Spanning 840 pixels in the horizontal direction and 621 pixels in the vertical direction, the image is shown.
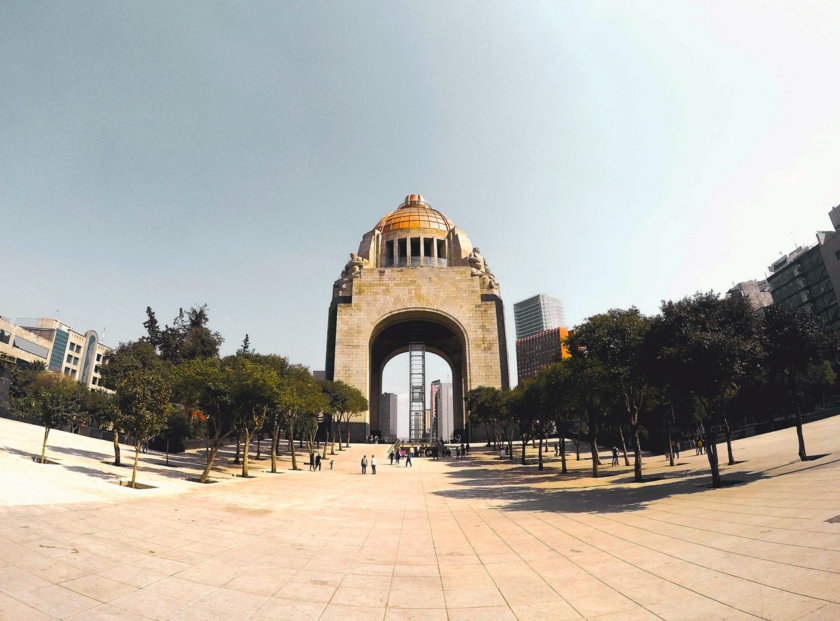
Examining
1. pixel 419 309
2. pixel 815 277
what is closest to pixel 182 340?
pixel 419 309

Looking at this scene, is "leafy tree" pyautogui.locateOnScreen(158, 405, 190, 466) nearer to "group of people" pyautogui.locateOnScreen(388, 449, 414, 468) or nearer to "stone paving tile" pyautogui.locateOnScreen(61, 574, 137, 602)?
"group of people" pyautogui.locateOnScreen(388, 449, 414, 468)

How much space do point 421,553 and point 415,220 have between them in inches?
2609

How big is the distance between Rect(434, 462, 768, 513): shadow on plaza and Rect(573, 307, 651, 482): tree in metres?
2.04

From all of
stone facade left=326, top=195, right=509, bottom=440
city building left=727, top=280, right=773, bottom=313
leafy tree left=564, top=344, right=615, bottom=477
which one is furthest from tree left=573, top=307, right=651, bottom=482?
city building left=727, top=280, right=773, bottom=313

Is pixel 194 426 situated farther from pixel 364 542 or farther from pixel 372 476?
pixel 364 542

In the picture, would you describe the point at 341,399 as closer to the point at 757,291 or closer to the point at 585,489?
the point at 585,489

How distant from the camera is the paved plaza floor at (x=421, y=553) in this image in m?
5.46

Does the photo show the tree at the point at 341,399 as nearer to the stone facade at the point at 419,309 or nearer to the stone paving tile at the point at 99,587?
the stone facade at the point at 419,309

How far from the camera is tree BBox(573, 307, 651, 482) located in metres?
19.8

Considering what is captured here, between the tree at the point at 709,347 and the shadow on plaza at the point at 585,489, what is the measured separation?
1549 mm

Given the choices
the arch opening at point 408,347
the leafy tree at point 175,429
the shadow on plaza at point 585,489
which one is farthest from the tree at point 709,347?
the arch opening at point 408,347

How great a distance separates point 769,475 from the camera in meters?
15.5

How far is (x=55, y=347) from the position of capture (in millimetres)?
82500

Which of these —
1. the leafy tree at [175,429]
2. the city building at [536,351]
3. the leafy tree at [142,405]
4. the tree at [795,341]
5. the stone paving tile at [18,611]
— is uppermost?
the city building at [536,351]
